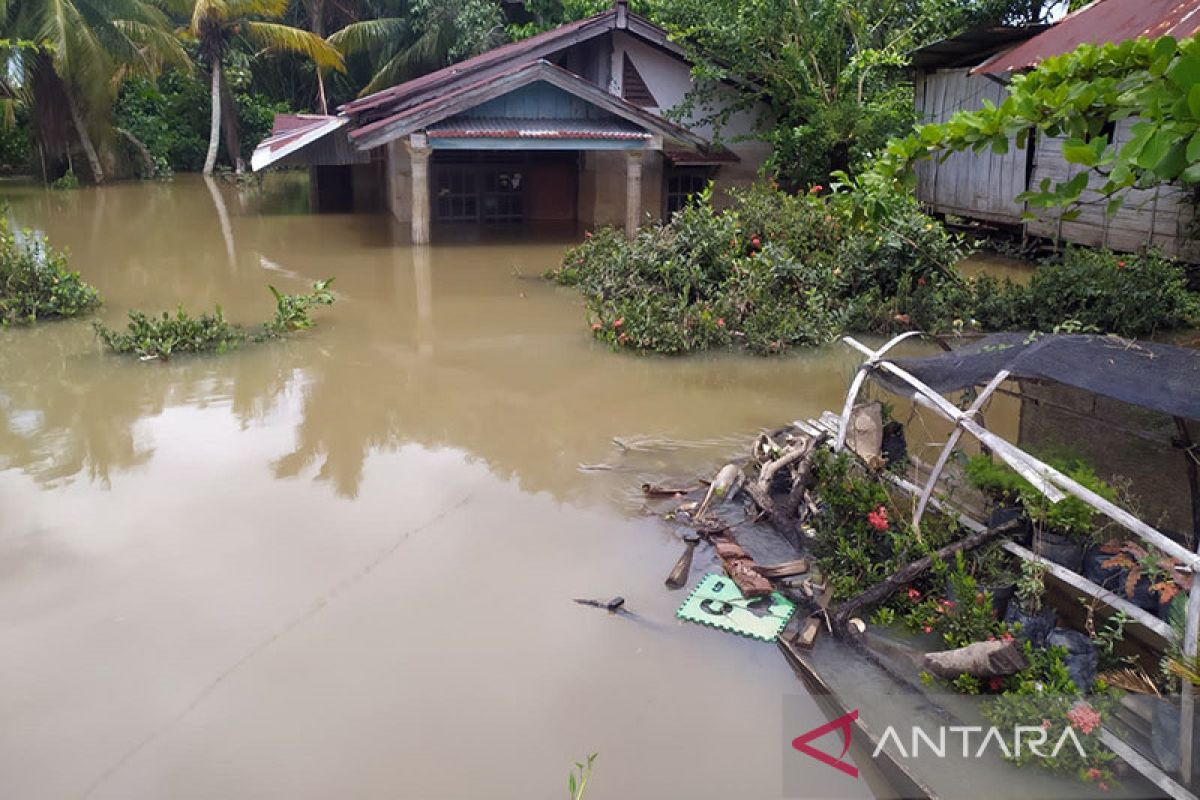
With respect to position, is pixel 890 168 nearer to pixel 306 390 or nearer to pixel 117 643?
pixel 117 643

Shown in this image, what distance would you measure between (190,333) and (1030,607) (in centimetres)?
905

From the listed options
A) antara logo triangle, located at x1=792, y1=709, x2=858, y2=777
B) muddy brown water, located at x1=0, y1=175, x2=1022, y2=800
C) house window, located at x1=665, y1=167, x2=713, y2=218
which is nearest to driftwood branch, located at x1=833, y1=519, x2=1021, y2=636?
muddy brown water, located at x1=0, y1=175, x2=1022, y2=800

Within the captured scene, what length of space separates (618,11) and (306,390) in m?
11.4

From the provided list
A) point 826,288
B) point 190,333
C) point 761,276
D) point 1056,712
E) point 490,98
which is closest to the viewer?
point 1056,712

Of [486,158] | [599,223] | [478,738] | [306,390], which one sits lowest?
[478,738]

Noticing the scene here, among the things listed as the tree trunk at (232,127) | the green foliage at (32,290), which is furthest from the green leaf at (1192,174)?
the tree trunk at (232,127)

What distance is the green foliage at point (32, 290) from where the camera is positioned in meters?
11.8

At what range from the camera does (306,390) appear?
962cm

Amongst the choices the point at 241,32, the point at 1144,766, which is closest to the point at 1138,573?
the point at 1144,766

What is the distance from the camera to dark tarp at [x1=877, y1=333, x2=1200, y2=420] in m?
4.63

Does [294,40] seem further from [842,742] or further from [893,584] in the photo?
[842,742]

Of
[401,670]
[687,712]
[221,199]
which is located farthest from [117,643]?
[221,199]

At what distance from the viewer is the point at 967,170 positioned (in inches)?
666

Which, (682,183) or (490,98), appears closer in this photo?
(490,98)
